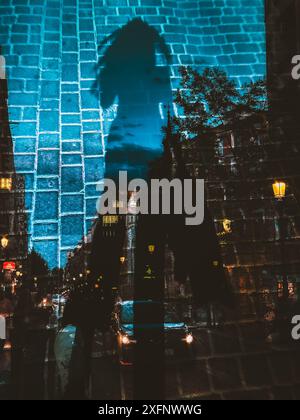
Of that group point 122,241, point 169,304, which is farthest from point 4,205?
point 169,304

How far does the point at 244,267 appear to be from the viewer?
24.8 ft

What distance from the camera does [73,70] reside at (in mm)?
8664

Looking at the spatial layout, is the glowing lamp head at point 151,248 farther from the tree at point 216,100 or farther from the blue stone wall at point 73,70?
the tree at point 216,100

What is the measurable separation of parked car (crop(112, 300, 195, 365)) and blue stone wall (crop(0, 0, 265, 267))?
1611 mm

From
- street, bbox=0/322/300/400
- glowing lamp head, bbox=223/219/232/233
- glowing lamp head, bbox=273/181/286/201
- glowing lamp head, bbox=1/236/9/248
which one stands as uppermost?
glowing lamp head, bbox=273/181/286/201

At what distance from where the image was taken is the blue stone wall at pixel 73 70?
7.55 meters

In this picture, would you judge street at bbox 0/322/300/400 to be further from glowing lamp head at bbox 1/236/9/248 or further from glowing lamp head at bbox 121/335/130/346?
glowing lamp head at bbox 1/236/9/248

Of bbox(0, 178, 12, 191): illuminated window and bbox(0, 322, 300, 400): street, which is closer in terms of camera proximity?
bbox(0, 322, 300, 400): street

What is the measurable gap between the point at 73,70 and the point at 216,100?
3.25 m

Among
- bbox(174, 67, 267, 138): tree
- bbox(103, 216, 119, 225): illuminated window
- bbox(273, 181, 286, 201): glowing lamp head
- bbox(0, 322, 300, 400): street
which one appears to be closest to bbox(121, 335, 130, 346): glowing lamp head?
bbox(0, 322, 300, 400): street

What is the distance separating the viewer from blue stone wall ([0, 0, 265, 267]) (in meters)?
7.55

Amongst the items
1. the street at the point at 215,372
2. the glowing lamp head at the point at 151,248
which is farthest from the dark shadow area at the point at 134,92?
the street at the point at 215,372

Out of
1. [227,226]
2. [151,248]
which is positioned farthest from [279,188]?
[151,248]

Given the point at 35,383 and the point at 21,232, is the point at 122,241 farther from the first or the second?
the point at 35,383
